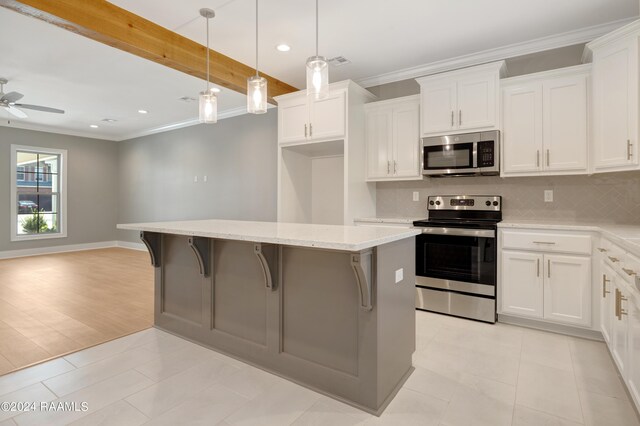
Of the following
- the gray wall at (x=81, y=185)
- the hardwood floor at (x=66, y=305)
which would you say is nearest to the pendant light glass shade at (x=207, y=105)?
the hardwood floor at (x=66, y=305)

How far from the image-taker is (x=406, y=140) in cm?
382

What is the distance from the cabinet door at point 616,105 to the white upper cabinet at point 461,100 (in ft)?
2.46

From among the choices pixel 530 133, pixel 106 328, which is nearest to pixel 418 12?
pixel 530 133

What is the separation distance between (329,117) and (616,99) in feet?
8.30

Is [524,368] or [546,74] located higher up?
[546,74]

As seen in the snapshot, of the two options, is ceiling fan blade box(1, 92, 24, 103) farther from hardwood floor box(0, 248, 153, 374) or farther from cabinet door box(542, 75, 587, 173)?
cabinet door box(542, 75, 587, 173)

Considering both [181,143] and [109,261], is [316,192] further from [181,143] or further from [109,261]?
[109,261]

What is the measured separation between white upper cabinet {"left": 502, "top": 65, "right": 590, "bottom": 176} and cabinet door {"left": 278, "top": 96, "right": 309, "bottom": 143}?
6.96 feet

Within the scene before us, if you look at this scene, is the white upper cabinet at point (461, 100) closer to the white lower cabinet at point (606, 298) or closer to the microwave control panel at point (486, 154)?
the microwave control panel at point (486, 154)

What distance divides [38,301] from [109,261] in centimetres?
257

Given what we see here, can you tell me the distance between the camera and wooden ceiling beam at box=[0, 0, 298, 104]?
2.45m

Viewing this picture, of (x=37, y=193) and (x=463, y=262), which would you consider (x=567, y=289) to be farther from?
(x=37, y=193)

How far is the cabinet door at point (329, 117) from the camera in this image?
375 cm

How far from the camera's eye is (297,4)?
8.97ft
